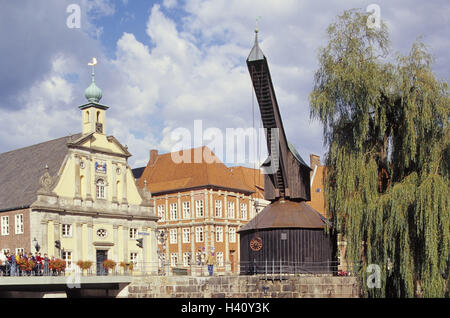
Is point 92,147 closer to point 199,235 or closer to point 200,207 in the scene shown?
point 200,207

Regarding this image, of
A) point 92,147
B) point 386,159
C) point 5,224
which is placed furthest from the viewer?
point 92,147

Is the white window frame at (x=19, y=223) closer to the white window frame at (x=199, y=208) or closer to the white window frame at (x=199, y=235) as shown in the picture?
the white window frame at (x=199, y=235)

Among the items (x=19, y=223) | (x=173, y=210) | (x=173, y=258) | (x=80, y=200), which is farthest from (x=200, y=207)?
(x=19, y=223)

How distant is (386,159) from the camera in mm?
24531

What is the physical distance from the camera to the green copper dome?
4266 cm

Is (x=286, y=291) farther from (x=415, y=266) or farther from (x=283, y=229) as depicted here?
(x=415, y=266)

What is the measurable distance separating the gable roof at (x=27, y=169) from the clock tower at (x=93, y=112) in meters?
1.13

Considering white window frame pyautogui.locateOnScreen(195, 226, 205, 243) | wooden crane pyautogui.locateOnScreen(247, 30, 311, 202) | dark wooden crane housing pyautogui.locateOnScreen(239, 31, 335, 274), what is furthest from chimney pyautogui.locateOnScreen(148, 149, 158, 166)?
dark wooden crane housing pyautogui.locateOnScreen(239, 31, 335, 274)

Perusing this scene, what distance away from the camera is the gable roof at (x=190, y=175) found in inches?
2098

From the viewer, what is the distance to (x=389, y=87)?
24.2 m

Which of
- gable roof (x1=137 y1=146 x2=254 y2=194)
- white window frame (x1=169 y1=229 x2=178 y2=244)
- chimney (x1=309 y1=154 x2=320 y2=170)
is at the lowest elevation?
white window frame (x1=169 y1=229 x2=178 y2=244)

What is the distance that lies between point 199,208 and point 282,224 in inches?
973

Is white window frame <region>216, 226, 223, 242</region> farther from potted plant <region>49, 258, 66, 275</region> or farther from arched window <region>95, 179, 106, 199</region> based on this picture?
potted plant <region>49, 258, 66, 275</region>
